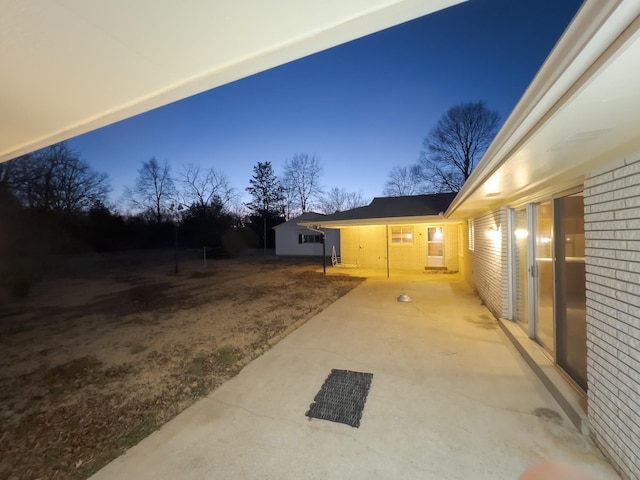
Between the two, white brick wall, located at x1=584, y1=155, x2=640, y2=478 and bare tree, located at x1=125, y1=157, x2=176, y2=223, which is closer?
white brick wall, located at x1=584, y1=155, x2=640, y2=478

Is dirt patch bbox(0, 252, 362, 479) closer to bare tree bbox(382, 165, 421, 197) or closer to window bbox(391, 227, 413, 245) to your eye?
window bbox(391, 227, 413, 245)

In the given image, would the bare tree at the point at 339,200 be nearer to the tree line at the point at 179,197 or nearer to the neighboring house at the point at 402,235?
the tree line at the point at 179,197

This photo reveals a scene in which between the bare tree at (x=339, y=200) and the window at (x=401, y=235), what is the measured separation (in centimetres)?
2245

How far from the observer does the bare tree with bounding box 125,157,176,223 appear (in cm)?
3077

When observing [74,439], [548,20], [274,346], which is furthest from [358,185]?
[74,439]

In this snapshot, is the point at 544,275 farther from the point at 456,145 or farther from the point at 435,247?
the point at 456,145

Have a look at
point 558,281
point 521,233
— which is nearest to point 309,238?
point 521,233

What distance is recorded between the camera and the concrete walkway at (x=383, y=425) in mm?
2137

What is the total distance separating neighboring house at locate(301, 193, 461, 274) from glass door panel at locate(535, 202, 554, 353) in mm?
7059

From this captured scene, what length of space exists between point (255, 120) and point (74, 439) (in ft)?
68.3

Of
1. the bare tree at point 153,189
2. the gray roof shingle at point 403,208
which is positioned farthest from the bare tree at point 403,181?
the bare tree at point 153,189

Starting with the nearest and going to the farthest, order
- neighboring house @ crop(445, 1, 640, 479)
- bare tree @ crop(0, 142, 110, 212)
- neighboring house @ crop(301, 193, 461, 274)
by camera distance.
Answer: neighboring house @ crop(445, 1, 640, 479) → neighboring house @ crop(301, 193, 461, 274) → bare tree @ crop(0, 142, 110, 212)

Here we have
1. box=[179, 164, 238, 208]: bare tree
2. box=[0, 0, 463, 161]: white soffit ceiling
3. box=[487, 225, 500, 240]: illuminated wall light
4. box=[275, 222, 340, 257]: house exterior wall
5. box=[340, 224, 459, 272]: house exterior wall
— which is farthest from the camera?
box=[179, 164, 238, 208]: bare tree

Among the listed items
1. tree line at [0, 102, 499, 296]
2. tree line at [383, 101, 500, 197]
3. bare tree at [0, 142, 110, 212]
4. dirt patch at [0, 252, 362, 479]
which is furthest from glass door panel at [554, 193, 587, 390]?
tree line at [383, 101, 500, 197]
